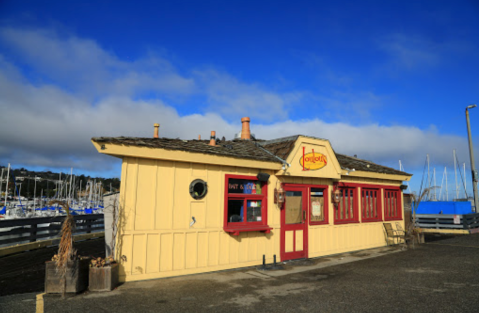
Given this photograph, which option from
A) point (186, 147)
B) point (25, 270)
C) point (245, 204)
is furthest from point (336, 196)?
point (25, 270)

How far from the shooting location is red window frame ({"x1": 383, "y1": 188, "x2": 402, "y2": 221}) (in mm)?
13086

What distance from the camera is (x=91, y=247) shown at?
11930mm

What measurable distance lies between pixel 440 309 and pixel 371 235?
23.7ft

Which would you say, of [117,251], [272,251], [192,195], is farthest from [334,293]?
[117,251]

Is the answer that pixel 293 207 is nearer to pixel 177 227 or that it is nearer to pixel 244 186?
pixel 244 186

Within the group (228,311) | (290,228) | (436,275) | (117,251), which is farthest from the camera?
(290,228)

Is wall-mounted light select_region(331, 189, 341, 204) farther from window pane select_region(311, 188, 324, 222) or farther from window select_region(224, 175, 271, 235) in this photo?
window select_region(224, 175, 271, 235)

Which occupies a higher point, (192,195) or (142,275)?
(192,195)

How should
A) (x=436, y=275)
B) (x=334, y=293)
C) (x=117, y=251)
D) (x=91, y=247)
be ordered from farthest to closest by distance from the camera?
(x=91, y=247)
(x=436, y=275)
(x=117, y=251)
(x=334, y=293)

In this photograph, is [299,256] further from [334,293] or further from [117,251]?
[117,251]

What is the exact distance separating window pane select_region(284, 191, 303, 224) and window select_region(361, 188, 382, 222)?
371 centimetres

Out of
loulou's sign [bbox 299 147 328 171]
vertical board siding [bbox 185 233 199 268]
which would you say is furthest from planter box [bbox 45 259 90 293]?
loulou's sign [bbox 299 147 328 171]

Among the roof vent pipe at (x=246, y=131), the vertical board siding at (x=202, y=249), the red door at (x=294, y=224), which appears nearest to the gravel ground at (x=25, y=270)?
Result: the vertical board siding at (x=202, y=249)

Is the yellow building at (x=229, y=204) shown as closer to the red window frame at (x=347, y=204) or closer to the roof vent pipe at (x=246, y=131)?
the red window frame at (x=347, y=204)
